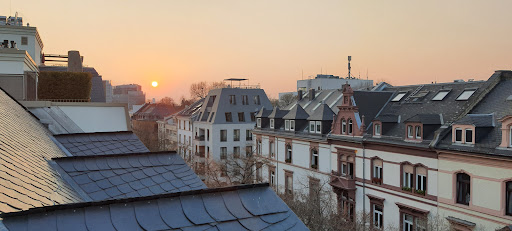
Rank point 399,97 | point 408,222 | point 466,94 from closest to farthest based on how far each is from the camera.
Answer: point 408,222, point 466,94, point 399,97

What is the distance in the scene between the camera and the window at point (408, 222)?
23156 millimetres

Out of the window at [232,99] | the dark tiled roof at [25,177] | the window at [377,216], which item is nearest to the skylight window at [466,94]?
the window at [377,216]

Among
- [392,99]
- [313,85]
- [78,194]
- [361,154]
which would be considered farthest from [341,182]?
[313,85]

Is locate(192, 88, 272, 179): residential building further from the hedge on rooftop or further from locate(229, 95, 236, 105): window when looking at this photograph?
the hedge on rooftop

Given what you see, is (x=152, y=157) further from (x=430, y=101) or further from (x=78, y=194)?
(x=430, y=101)

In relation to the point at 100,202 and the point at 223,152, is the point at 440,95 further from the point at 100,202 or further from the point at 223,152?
the point at 223,152

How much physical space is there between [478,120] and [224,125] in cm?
3263

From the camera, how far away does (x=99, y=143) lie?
36.8 ft

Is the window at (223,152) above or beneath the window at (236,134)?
beneath

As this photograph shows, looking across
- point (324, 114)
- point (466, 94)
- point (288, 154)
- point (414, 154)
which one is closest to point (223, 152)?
point (288, 154)

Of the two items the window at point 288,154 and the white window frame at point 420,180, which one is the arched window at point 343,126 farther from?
the white window frame at point 420,180

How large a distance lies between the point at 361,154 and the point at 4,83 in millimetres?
20392

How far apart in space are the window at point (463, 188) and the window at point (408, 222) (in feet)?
11.4

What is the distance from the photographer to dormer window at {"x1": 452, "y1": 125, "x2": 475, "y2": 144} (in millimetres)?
19969
